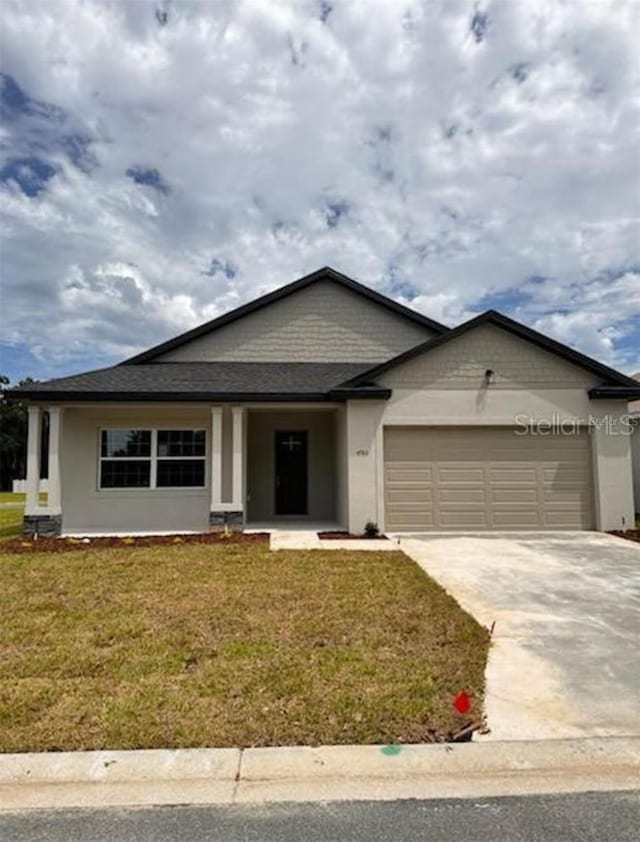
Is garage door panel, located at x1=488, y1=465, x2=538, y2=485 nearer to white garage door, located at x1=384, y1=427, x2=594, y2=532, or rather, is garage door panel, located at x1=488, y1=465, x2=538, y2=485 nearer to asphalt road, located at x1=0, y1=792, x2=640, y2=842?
white garage door, located at x1=384, y1=427, x2=594, y2=532

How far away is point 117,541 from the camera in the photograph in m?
11.9

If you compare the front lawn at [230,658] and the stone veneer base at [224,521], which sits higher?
the stone veneer base at [224,521]

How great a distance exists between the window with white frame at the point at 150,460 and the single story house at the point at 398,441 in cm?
2

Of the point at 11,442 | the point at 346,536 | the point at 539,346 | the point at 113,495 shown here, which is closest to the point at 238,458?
the point at 346,536

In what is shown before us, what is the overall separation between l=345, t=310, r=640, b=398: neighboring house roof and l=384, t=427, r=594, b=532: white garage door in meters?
1.22

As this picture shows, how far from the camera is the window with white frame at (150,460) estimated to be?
14055mm

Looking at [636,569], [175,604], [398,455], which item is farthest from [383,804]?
[398,455]

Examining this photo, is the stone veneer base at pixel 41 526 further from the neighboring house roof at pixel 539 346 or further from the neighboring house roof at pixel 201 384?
the neighboring house roof at pixel 539 346

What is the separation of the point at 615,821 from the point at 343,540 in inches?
357

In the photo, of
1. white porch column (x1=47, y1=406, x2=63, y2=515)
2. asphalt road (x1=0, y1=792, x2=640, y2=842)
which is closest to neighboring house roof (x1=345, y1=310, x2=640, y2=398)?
white porch column (x1=47, y1=406, x2=63, y2=515)

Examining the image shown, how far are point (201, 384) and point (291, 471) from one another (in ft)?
12.2

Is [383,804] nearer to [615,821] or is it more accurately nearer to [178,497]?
[615,821]

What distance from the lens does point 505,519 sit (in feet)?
43.4

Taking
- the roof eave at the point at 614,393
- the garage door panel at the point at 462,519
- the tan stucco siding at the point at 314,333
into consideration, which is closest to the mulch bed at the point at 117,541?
the garage door panel at the point at 462,519
